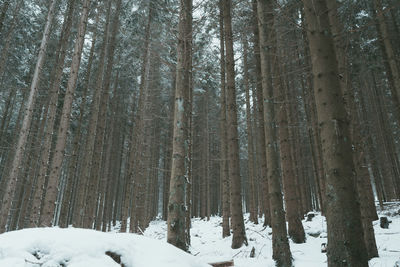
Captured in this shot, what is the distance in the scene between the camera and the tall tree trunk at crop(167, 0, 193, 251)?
4.57 m

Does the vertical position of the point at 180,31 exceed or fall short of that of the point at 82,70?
it falls short

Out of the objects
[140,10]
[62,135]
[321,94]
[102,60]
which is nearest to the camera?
[321,94]

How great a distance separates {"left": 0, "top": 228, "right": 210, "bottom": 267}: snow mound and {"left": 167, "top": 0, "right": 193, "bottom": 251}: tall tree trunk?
196cm

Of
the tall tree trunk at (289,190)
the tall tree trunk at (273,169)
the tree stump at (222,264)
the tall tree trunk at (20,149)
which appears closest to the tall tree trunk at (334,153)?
the tall tree trunk at (273,169)

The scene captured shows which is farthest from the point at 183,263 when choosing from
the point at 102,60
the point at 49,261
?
the point at 102,60

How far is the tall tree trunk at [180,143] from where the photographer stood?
457cm

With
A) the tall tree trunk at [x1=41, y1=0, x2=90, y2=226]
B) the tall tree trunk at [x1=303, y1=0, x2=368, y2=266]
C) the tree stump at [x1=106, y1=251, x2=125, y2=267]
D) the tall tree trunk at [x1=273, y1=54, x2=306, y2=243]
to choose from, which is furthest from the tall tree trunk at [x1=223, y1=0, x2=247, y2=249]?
the tree stump at [x1=106, y1=251, x2=125, y2=267]

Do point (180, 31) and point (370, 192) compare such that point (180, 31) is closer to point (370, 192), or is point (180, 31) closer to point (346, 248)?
point (346, 248)

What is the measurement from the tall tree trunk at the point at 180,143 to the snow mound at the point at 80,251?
6.42 ft

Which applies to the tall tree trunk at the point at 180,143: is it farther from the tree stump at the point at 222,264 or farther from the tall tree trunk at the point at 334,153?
the tall tree trunk at the point at 334,153

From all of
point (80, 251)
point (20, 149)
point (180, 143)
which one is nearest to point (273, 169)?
point (180, 143)

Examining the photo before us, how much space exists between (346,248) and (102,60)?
11.4 meters

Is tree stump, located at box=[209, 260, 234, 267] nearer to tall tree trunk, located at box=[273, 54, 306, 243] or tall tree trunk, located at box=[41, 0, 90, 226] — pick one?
tall tree trunk, located at box=[273, 54, 306, 243]

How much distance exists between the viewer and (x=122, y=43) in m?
14.8
